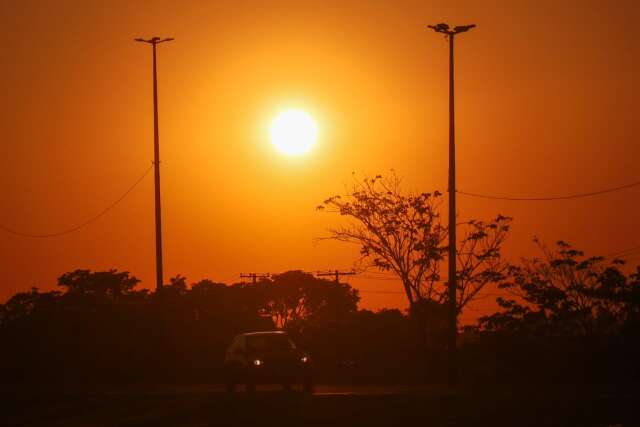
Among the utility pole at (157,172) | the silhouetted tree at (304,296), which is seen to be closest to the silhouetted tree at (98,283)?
the silhouetted tree at (304,296)

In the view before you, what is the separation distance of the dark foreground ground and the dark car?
460 mm

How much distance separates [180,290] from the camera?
82.8 meters

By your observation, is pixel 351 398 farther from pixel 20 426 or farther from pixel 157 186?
pixel 157 186

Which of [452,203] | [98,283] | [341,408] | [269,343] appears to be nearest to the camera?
[341,408]

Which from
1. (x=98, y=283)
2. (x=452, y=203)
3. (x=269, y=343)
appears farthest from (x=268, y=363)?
(x=98, y=283)

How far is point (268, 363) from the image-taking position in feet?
91.9

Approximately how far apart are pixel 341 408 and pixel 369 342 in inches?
854

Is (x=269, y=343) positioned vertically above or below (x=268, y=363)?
above

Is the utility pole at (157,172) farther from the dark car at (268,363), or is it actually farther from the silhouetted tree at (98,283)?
the silhouetted tree at (98,283)

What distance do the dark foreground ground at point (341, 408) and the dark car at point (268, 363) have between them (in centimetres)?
46

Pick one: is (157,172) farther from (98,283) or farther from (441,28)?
(98,283)

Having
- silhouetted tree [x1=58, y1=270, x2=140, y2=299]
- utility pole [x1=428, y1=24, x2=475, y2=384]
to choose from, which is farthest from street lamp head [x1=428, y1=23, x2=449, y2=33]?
silhouetted tree [x1=58, y1=270, x2=140, y2=299]

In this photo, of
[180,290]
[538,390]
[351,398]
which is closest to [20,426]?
[351,398]

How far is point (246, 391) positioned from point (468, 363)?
546 inches
